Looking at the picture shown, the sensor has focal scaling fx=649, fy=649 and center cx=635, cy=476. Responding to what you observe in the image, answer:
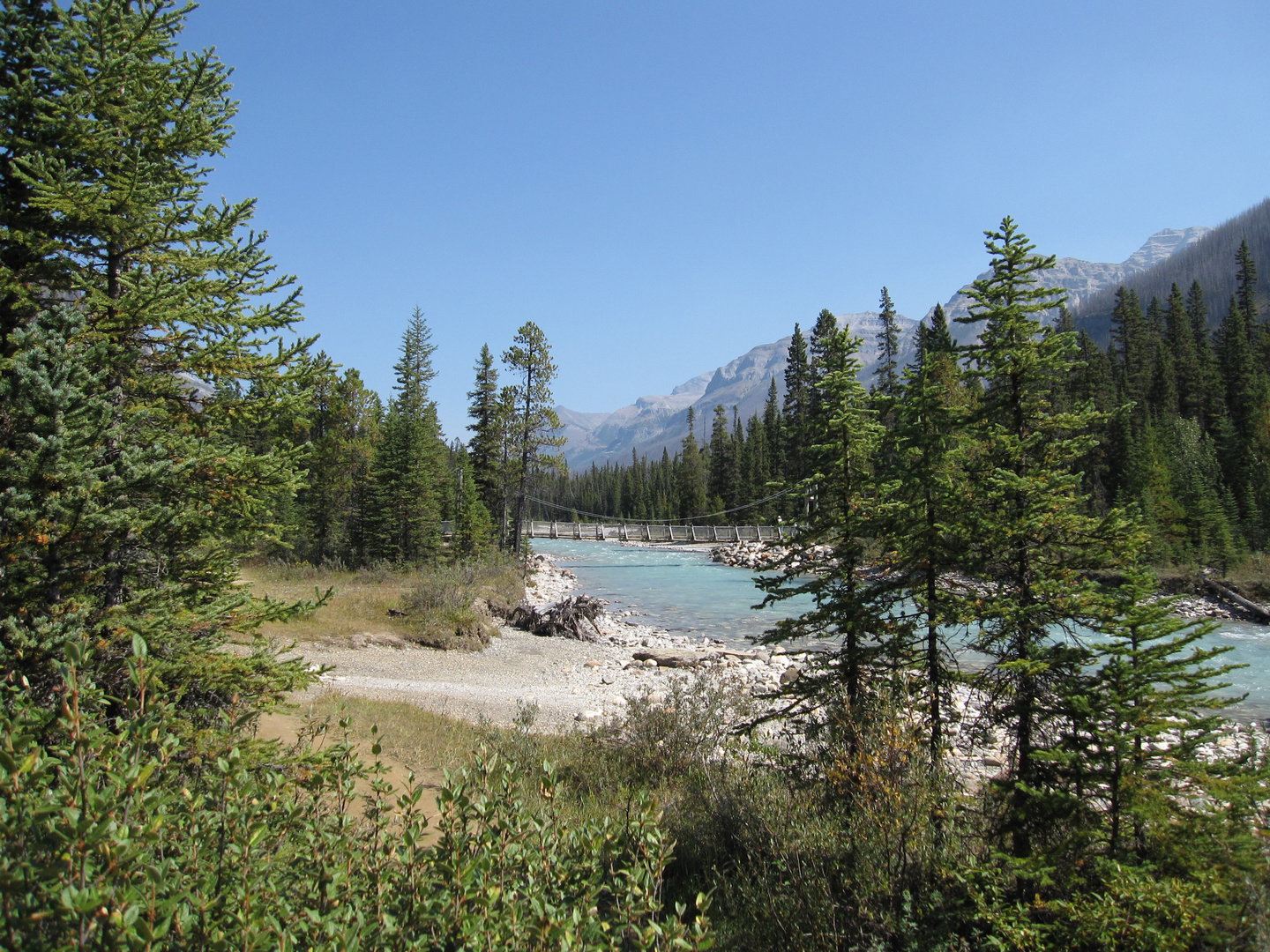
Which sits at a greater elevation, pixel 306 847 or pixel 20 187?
pixel 20 187

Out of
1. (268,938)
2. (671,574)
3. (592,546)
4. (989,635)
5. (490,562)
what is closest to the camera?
(268,938)

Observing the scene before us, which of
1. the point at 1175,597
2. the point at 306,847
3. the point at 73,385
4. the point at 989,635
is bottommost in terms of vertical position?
the point at 306,847

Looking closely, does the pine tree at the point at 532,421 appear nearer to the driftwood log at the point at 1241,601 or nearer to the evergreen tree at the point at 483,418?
the evergreen tree at the point at 483,418

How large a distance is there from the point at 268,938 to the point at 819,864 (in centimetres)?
371

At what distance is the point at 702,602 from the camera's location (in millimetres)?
27547

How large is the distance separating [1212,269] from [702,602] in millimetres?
175782

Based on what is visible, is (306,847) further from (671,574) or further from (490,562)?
(671,574)

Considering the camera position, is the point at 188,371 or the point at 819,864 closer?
the point at 819,864

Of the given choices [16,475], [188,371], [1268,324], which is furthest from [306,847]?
[1268,324]

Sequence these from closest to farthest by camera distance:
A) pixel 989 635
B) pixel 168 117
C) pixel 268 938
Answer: pixel 268 938 → pixel 989 635 → pixel 168 117

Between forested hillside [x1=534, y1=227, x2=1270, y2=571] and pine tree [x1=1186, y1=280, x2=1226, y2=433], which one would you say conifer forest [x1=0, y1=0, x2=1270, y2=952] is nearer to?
forested hillside [x1=534, y1=227, x2=1270, y2=571]

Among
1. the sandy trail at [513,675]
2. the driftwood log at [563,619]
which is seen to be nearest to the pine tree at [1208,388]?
the driftwood log at [563,619]

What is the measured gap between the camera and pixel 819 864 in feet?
14.4

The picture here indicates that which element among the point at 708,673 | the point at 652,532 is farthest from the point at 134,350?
the point at 652,532
